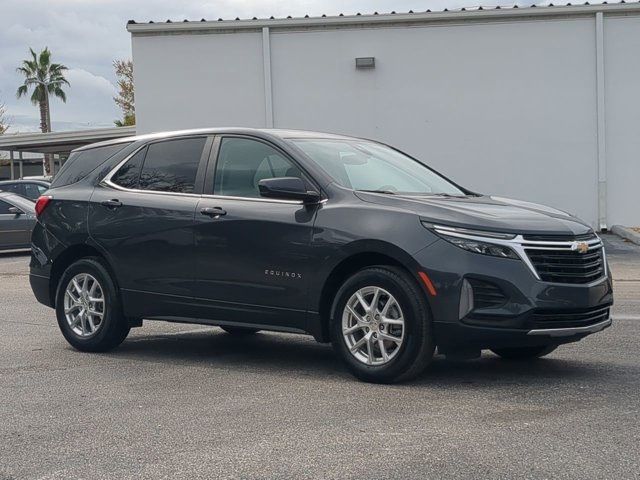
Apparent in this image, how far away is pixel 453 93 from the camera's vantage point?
21281mm

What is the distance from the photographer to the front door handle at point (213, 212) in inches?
283

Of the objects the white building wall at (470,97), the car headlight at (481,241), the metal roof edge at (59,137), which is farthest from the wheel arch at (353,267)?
the metal roof edge at (59,137)

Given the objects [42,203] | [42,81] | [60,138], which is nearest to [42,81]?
[42,81]

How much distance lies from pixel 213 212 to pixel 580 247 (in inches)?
104

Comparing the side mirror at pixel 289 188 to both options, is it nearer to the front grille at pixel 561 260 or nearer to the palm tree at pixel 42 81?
the front grille at pixel 561 260

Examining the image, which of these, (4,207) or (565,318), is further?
(4,207)

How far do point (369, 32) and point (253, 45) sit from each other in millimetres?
2568

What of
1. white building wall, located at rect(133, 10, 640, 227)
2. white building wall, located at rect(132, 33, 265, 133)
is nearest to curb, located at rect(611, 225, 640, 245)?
white building wall, located at rect(133, 10, 640, 227)

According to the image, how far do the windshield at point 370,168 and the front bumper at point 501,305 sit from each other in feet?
3.20

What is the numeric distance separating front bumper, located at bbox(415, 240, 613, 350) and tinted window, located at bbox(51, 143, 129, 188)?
131 inches

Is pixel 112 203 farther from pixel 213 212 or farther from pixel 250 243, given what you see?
pixel 250 243

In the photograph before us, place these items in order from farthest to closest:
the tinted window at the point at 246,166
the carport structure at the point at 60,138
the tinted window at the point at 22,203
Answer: the carport structure at the point at 60,138
the tinted window at the point at 22,203
the tinted window at the point at 246,166

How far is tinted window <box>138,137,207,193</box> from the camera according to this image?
7.63 m

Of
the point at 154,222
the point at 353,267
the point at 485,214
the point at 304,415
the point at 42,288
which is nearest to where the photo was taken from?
the point at 304,415
